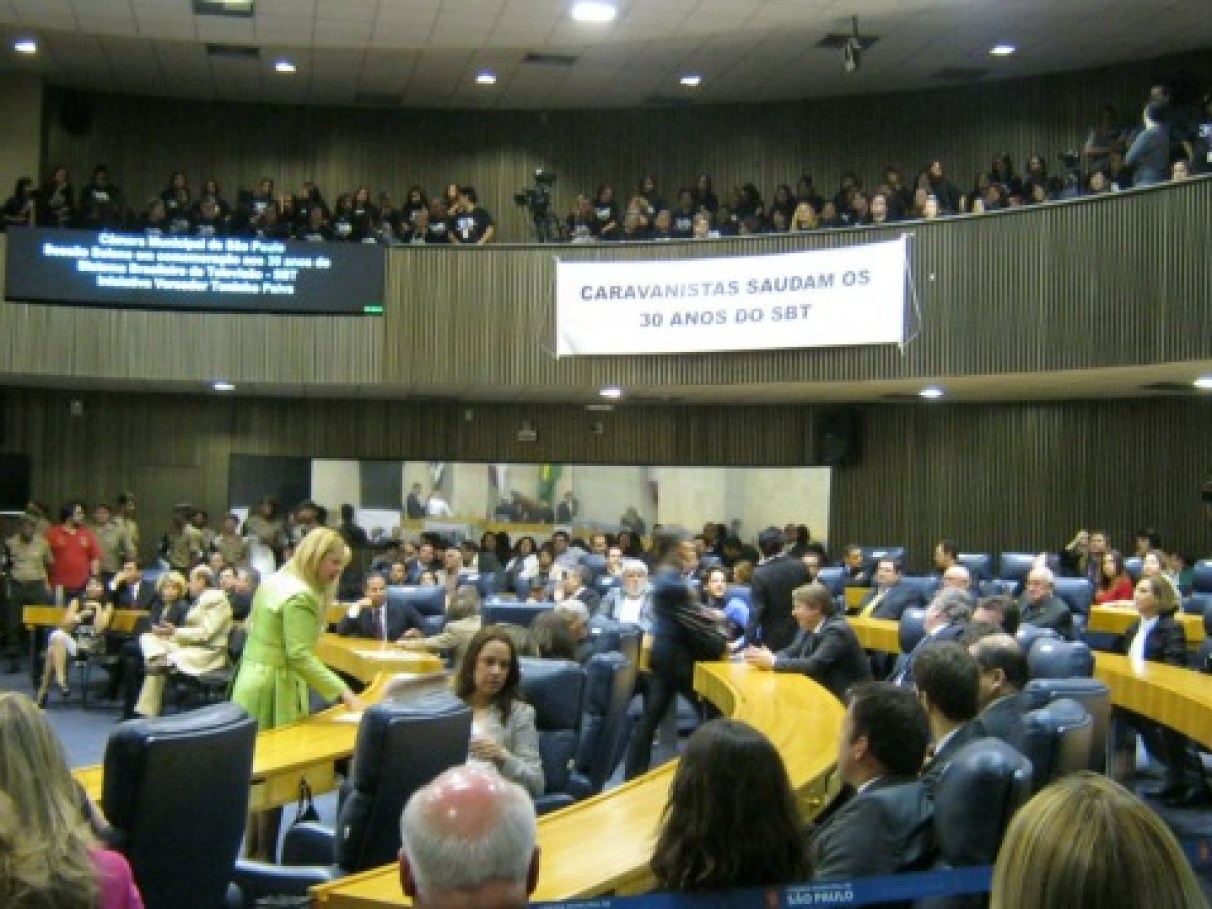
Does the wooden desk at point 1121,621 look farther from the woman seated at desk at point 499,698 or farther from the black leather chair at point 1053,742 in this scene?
the woman seated at desk at point 499,698

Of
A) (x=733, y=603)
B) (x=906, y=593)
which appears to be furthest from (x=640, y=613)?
(x=906, y=593)

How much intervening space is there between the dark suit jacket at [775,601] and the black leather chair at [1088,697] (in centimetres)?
394

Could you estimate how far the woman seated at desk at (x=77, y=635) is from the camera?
1303cm

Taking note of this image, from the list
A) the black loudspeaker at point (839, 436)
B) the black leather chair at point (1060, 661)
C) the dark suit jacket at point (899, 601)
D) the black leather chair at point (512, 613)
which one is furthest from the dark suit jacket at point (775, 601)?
the black loudspeaker at point (839, 436)

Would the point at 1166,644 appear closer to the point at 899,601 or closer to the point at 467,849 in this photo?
the point at 899,601

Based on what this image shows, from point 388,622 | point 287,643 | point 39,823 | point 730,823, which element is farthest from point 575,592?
point 39,823

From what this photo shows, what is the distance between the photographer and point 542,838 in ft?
13.1

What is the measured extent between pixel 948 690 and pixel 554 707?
73.3 inches

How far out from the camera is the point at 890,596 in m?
12.2

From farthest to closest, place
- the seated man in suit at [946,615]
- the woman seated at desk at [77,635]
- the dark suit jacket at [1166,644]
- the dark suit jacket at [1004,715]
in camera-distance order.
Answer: the woman seated at desk at [77,635]
the dark suit jacket at [1166,644]
the seated man in suit at [946,615]
the dark suit jacket at [1004,715]

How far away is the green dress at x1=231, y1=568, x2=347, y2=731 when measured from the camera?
5914 millimetres

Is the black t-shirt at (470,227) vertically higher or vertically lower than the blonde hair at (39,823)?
higher

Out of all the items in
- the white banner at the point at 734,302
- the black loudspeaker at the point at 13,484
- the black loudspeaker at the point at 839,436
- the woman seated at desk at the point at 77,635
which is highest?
the white banner at the point at 734,302

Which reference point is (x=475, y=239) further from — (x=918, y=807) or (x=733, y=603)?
(x=918, y=807)
